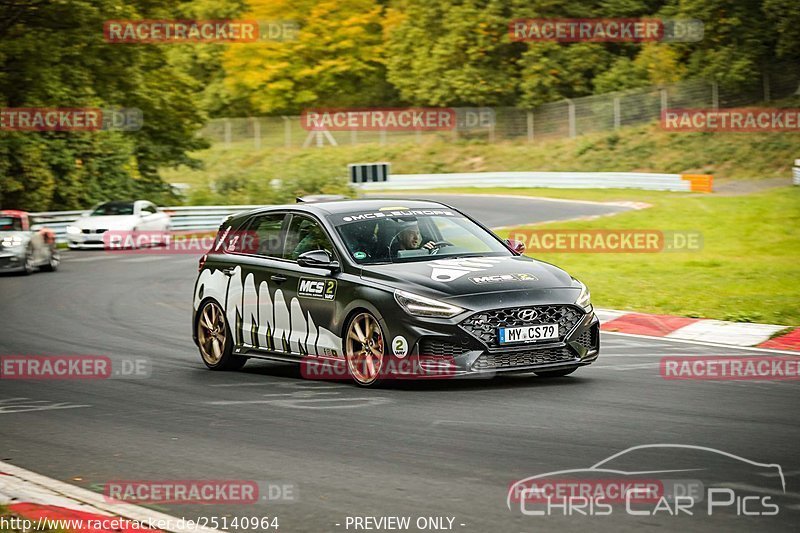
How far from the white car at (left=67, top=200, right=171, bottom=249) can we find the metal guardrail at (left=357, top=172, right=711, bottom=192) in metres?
14.3

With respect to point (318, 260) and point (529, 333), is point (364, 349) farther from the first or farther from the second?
point (529, 333)

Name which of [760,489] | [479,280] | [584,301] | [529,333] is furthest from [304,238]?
[760,489]

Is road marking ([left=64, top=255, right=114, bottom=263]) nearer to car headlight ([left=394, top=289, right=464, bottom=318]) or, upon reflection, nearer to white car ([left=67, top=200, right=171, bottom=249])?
white car ([left=67, top=200, right=171, bottom=249])

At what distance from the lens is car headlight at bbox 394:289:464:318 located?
34.0 feet

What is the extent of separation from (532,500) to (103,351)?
884cm

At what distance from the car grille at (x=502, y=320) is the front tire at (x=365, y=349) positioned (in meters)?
0.81

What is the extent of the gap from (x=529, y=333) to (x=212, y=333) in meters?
3.88

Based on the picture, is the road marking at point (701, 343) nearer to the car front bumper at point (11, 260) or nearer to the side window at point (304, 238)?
the side window at point (304, 238)

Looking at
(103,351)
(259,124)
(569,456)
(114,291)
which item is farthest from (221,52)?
(569,456)

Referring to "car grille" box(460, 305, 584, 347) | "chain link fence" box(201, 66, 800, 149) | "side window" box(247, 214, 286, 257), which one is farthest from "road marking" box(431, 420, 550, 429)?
"chain link fence" box(201, 66, 800, 149)

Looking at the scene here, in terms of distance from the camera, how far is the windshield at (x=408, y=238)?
11.5 metres

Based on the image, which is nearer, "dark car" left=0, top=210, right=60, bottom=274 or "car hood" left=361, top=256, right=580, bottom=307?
"car hood" left=361, top=256, right=580, bottom=307

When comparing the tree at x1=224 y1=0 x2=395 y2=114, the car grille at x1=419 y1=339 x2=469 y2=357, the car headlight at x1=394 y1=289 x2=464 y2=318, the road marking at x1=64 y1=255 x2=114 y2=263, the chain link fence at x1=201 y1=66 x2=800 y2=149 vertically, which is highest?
the tree at x1=224 y1=0 x2=395 y2=114

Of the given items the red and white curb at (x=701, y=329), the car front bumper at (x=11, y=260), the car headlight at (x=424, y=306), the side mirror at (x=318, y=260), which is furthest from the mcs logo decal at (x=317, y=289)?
the car front bumper at (x=11, y=260)
